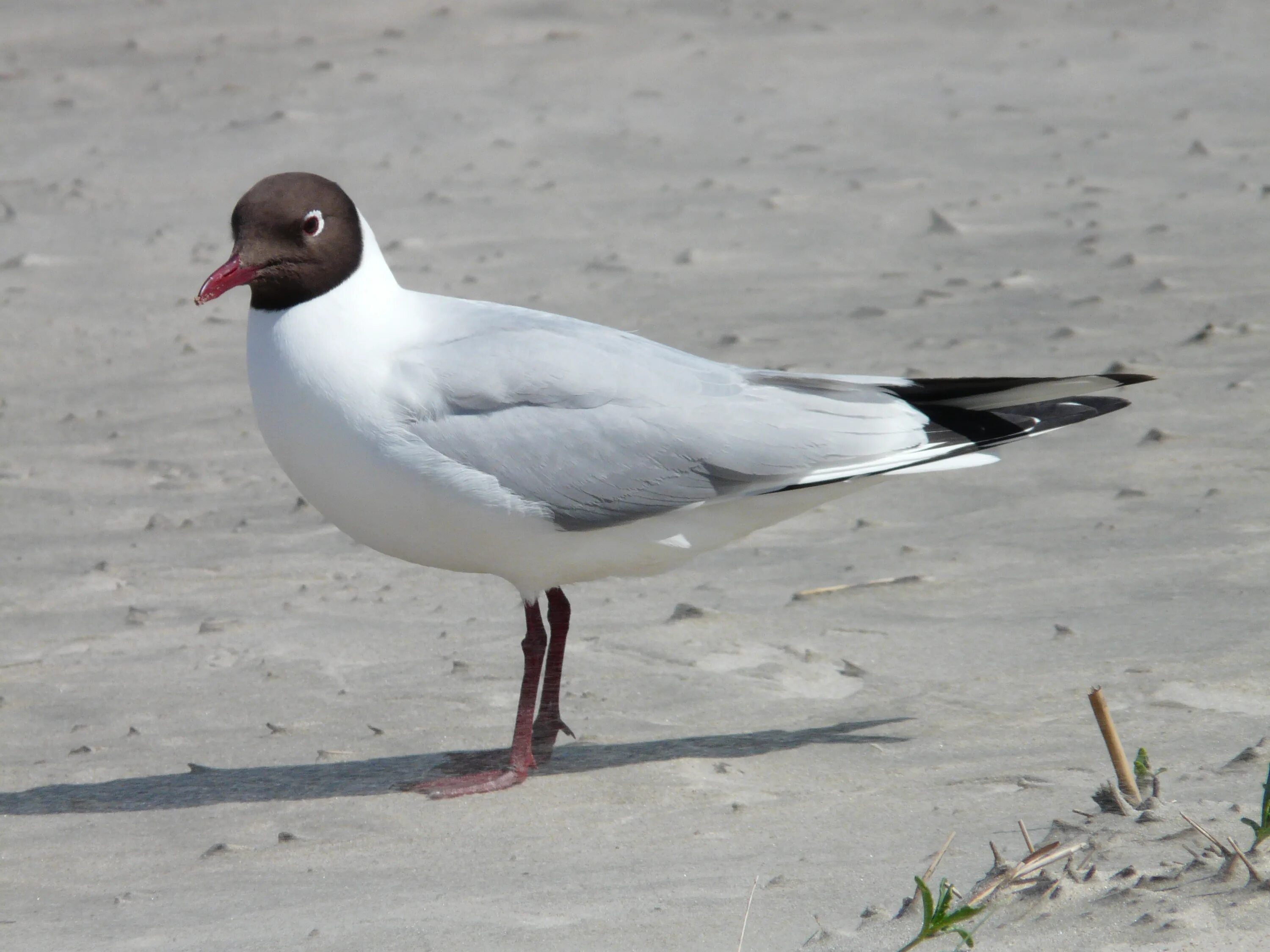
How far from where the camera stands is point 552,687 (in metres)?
4.52

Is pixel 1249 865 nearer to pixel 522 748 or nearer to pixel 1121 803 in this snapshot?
pixel 1121 803

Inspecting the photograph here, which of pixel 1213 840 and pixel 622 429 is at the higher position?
pixel 622 429

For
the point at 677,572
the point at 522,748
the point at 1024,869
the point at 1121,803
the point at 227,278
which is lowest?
the point at 677,572

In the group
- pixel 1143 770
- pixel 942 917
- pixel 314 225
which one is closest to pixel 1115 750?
pixel 1143 770

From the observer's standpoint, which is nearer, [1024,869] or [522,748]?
[1024,869]

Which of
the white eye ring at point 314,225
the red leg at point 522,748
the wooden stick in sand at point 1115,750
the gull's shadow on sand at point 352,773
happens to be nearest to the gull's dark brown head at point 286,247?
the white eye ring at point 314,225

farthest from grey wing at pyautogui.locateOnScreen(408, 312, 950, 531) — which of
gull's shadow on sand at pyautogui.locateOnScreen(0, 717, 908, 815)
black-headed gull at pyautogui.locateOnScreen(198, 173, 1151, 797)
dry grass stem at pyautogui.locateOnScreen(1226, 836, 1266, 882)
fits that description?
dry grass stem at pyautogui.locateOnScreen(1226, 836, 1266, 882)

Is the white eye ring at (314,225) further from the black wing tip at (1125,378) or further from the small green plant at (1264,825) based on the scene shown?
the small green plant at (1264,825)

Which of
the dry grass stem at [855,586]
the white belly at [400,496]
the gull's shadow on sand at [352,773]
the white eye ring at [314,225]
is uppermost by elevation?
the white eye ring at [314,225]

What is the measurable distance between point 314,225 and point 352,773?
4.53 feet

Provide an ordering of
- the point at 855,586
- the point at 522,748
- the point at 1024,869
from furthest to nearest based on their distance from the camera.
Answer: the point at 855,586
the point at 522,748
the point at 1024,869

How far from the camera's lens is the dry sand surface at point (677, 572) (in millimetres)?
3451

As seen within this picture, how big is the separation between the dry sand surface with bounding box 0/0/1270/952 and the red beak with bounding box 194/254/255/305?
3.87 feet

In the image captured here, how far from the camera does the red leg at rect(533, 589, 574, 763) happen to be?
4.43m
